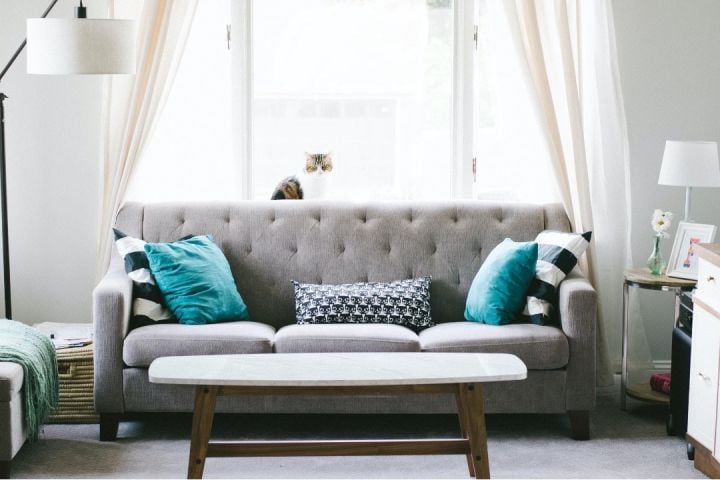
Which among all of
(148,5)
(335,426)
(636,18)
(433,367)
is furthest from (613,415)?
(148,5)

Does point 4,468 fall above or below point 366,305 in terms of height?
below

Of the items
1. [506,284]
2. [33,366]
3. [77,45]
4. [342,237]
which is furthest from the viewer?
[342,237]

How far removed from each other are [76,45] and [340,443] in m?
1.73

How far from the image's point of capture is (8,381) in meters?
3.21

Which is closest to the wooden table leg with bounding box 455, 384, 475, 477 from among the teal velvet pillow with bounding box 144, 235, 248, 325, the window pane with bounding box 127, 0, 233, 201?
the teal velvet pillow with bounding box 144, 235, 248, 325

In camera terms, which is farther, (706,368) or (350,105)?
(350,105)

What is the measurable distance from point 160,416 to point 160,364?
1138 mm

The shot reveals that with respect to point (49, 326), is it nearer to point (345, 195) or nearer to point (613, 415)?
point (345, 195)

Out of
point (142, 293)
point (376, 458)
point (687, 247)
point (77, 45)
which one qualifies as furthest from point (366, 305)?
point (77, 45)

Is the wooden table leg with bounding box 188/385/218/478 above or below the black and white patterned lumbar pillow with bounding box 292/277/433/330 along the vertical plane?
below

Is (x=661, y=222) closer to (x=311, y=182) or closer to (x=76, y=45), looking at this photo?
(x=311, y=182)

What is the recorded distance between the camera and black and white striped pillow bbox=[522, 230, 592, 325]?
3.80 m

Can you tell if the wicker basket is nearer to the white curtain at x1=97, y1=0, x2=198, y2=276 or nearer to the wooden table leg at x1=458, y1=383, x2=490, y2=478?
the white curtain at x1=97, y1=0, x2=198, y2=276

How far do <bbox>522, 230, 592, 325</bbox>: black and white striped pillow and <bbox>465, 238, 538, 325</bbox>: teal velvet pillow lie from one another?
4 cm
